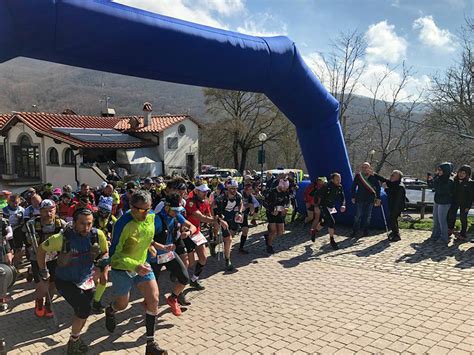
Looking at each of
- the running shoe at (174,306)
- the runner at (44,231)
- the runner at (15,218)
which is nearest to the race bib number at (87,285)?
the runner at (44,231)

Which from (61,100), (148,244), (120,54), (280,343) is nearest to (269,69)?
(120,54)

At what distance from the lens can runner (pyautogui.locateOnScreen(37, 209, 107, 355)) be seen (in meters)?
4.25

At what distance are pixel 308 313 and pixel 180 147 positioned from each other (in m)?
25.3

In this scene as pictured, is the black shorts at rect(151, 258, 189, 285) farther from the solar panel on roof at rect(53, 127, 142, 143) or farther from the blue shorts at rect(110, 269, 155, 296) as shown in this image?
the solar panel on roof at rect(53, 127, 142, 143)

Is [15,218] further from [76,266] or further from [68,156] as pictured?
[68,156]

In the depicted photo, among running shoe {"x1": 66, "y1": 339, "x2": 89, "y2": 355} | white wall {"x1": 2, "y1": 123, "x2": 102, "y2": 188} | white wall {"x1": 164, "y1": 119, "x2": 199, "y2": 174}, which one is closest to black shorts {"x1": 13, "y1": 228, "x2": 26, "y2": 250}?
running shoe {"x1": 66, "y1": 339, "x2": 89, "y2": 355}

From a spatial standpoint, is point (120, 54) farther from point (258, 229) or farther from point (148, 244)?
point (258, 229)

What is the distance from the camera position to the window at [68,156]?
2428 centimetres

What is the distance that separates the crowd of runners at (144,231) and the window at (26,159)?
738 inches

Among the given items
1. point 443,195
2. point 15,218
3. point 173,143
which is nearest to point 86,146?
point 173,143

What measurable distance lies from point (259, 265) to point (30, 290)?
4098mm

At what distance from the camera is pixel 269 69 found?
779cm

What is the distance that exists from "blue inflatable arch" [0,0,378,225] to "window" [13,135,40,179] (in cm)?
2227

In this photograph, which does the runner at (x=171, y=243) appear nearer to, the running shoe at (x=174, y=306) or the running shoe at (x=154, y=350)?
the running shoe at (x=174, y=306)
